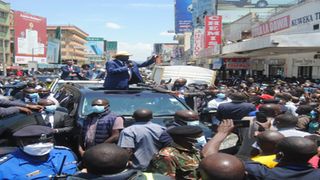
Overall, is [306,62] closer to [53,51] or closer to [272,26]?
[272,26]

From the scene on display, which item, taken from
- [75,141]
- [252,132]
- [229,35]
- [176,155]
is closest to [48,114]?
[75,141]

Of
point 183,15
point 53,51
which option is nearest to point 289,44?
point 183,15

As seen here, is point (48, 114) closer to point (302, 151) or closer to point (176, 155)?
point (176, 155)

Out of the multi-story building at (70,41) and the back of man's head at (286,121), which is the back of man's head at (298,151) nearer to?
the back of man's head at (286,121)

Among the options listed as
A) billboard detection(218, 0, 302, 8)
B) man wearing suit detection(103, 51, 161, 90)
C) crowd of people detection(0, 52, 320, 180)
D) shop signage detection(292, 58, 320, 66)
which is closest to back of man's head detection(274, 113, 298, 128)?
crowd of people detection(0, 52, 320, 180)

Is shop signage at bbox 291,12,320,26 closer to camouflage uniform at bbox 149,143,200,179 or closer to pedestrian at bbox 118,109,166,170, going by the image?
pedestrian at bbox 118,109,166,170

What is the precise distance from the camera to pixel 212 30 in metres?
35.2

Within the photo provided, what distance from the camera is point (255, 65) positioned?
32156 mm

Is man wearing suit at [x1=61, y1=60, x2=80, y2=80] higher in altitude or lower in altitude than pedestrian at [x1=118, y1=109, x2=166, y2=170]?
higher

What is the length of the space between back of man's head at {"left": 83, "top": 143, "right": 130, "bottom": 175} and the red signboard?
1273 inches

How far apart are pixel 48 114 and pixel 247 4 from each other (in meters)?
54.0

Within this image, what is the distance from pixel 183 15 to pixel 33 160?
89.5 m

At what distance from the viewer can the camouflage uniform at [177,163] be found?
11.4 ft

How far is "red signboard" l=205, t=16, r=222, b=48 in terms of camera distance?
3459 cm
